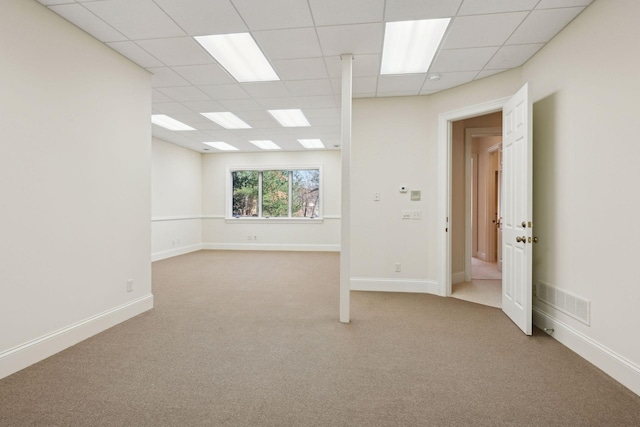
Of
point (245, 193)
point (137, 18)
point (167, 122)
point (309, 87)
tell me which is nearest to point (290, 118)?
point (309, 87)

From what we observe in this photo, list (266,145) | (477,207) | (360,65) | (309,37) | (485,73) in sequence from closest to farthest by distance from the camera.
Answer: (309,37)
(360,65)
(485,73)
(477,207)
(266,145)

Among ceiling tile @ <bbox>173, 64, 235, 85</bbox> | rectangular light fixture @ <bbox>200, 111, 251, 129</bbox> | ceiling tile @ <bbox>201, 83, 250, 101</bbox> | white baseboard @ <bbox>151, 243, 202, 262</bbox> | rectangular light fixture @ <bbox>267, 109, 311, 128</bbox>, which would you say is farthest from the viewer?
white baseboard @ <bbox>151, 243, 202, 262</bbox>

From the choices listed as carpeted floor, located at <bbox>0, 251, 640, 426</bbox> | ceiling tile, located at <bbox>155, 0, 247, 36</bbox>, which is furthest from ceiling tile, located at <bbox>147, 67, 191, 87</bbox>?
carpeted floor, located at <bbox>0, 251, 640, 426</bbox>

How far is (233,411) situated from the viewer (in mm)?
1835

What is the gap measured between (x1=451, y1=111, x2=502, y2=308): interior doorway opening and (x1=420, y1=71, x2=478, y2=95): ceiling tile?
3.27ft

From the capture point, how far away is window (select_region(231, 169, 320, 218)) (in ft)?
30.1

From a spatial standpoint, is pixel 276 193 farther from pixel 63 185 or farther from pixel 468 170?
pixel 63 185

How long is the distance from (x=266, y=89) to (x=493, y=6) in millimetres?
2776

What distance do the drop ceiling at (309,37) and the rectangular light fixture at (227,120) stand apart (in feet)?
2.51

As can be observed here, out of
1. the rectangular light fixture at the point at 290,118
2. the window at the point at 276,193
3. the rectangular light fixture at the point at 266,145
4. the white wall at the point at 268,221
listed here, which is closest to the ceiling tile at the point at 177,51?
the rectangular light fixture at the point at 290,118

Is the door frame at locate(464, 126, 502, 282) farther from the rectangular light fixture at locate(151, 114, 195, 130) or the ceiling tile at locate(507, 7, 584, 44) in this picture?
the rectangular light fixture at locate(151, 114, 195, 130)

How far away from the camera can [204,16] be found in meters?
2.69

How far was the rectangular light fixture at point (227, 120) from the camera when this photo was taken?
219 inches

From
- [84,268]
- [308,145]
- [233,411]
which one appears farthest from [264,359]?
[308,145]
